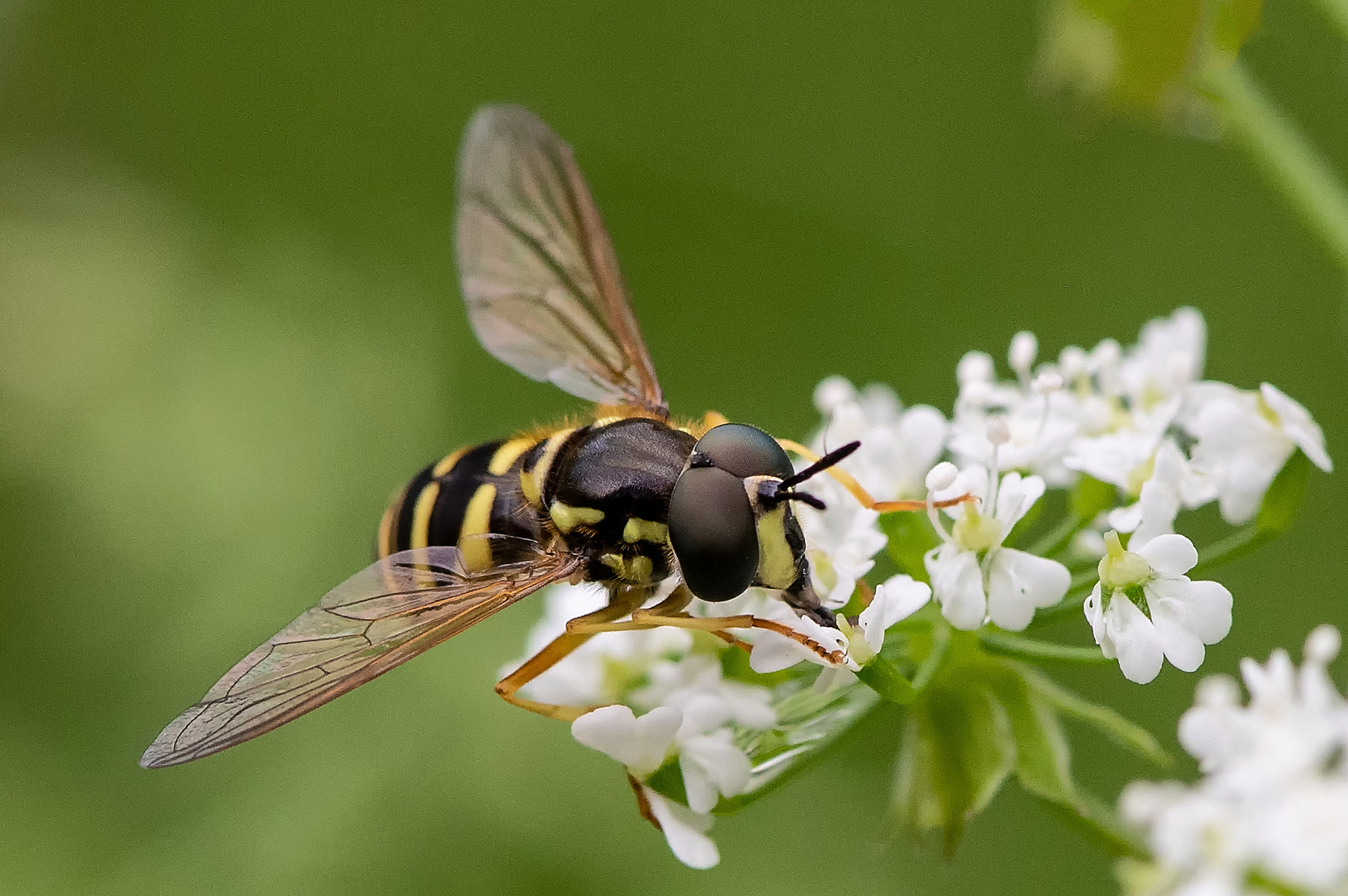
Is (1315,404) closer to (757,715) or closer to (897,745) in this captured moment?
(897,745)

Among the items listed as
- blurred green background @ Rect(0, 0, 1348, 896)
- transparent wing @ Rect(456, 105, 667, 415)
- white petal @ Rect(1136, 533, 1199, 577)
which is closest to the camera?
white petal @ Rect(1136, 533, 1199, 577)

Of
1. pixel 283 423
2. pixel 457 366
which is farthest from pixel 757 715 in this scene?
pixel 457 366

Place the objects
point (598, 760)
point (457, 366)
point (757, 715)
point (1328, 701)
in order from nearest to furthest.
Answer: point (1328, 701)
point (757, 715)
point (598, 760)
point (457, 366)

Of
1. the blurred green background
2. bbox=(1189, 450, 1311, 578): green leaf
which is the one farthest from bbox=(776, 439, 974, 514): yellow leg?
the blurred green background

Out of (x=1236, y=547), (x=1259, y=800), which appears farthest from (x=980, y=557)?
(x=1259, y=800)

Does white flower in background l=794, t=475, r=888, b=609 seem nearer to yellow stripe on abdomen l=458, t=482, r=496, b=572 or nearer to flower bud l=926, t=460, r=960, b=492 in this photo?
flower bud l=926, t=460, r=960, b=492

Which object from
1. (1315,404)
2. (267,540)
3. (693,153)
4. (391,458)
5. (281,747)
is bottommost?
(281,747)
